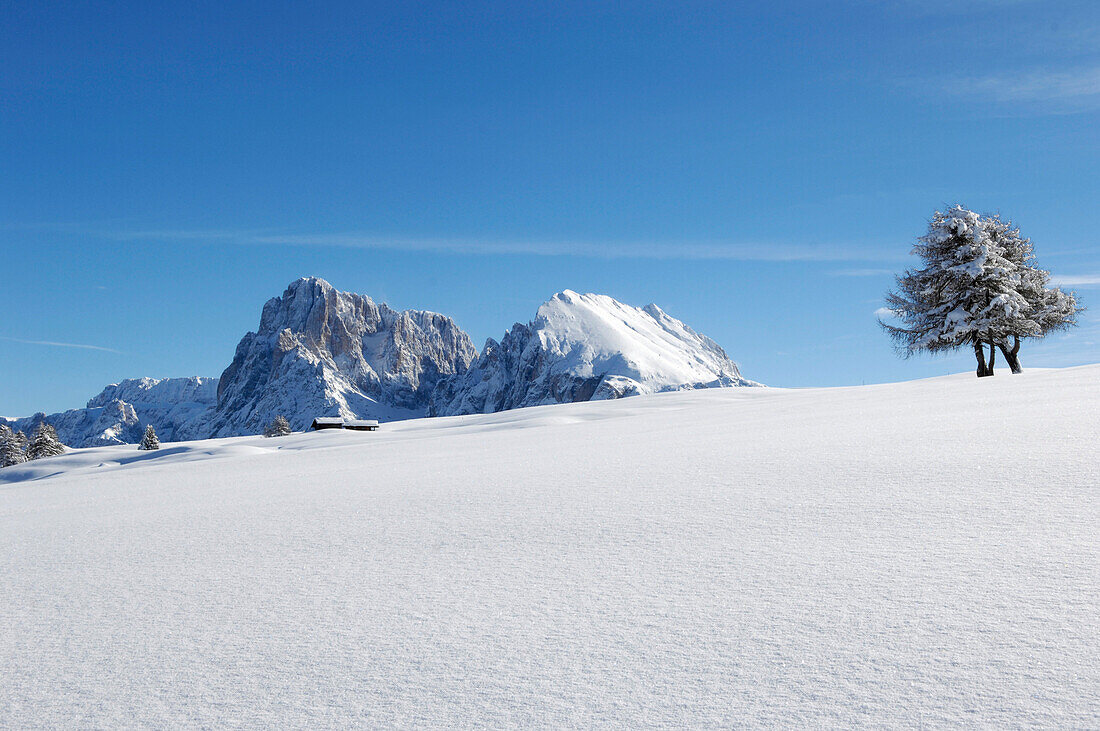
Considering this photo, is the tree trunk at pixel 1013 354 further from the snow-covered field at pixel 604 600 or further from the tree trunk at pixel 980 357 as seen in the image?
the snow-covered field at pixel 604 600

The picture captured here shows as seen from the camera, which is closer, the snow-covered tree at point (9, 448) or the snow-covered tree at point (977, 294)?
the snow-covered tree at point (977, 294)

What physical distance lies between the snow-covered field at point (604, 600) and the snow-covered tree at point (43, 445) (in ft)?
181

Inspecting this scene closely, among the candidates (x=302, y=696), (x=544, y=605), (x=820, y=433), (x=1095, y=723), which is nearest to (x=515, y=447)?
(x=820, y=433)

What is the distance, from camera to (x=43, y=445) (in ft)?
171

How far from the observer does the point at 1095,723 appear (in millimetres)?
2219

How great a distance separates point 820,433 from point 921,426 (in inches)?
46.5

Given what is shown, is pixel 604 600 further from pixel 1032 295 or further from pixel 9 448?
pixel 9 448

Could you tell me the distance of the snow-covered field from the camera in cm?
259

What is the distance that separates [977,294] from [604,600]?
2981 centimetres

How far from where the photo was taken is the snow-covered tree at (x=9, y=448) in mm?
51875

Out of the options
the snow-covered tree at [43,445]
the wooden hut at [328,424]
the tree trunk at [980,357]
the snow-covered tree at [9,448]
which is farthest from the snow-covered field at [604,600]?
the snow-covered tree at [9,448]

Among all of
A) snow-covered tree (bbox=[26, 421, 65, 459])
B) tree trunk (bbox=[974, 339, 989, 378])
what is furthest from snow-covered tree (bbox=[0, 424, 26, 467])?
tree trunk (bbox=[974, 339, 989, 378])

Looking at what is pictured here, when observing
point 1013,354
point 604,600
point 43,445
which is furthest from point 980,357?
point 43,445

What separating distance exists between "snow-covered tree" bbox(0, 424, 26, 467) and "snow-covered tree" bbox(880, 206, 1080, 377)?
2341 inches
